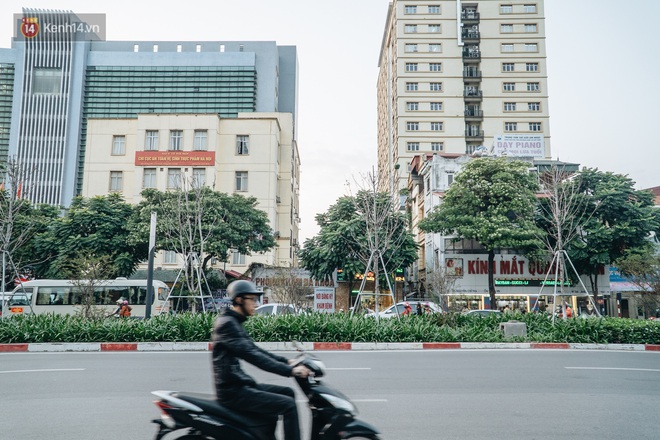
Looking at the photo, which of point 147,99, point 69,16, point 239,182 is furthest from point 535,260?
point 69,16

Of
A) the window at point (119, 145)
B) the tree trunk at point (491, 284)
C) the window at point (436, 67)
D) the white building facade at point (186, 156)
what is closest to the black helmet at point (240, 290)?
the tree trunk at point (491, 284)

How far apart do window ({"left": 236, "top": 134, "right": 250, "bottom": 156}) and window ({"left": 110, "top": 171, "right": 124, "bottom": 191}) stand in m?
11.3

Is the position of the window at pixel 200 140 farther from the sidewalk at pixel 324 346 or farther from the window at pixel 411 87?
the sidewalk at pixel 324 346

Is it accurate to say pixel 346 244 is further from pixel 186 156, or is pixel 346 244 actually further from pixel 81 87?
pixel 81 87

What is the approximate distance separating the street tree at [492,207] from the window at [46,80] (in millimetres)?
63818

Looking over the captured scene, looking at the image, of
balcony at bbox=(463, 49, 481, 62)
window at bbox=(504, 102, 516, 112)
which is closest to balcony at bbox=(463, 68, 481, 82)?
balcony at bbox=(463, 49, 481, 62)

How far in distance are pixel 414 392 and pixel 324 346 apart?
636 centimetres

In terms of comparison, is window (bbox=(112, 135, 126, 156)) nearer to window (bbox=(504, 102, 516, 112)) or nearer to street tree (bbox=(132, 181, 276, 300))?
street tree (bbox=(132, 181, 276, 300))

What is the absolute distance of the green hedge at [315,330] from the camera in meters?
13.7

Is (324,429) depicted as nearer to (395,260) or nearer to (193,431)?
(193,431)

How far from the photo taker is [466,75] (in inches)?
2211

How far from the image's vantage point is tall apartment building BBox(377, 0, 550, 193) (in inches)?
2172

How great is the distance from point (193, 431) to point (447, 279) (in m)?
27.2

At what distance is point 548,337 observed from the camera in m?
14.7
